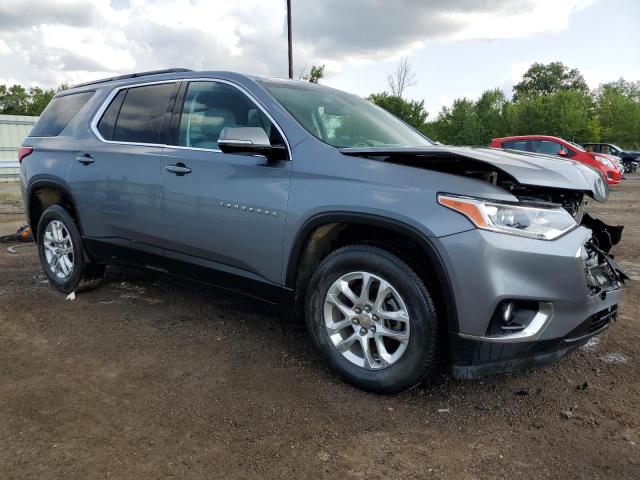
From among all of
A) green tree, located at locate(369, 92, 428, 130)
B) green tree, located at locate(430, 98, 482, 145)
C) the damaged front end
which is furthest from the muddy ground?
green tree, located at locate(430, 98, 482, 145)

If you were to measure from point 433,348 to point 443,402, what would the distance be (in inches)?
15.9

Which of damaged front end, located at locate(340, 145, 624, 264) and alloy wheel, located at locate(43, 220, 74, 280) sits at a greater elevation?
damaged front end, located at locate(340, 145, 624, 264)

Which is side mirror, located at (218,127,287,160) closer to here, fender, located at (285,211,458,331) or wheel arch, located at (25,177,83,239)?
fender, located at (285,211,458,331)

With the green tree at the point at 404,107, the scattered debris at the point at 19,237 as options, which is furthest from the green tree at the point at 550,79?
the scattered debris at the point at 19,237

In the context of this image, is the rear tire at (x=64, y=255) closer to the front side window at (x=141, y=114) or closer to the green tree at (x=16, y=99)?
the front side window at (x=141, y=114)

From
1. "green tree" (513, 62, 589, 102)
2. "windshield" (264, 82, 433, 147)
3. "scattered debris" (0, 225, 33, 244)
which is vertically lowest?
"scattered debris" (0, 225, 33, 244)

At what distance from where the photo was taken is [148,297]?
4.60 m

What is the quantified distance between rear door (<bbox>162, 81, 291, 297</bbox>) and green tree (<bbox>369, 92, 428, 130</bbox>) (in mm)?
29462

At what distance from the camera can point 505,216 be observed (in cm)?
240

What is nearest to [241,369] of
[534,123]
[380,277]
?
[380,277]

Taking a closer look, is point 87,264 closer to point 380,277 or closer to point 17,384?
point 17,384

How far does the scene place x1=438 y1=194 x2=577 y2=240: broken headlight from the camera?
2.38m

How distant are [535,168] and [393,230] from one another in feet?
2.56

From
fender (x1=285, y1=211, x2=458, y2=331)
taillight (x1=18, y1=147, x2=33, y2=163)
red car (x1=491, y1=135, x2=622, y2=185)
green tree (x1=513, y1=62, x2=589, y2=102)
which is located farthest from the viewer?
green tree (x1=513, y1=62, x2=589, y2=102)
